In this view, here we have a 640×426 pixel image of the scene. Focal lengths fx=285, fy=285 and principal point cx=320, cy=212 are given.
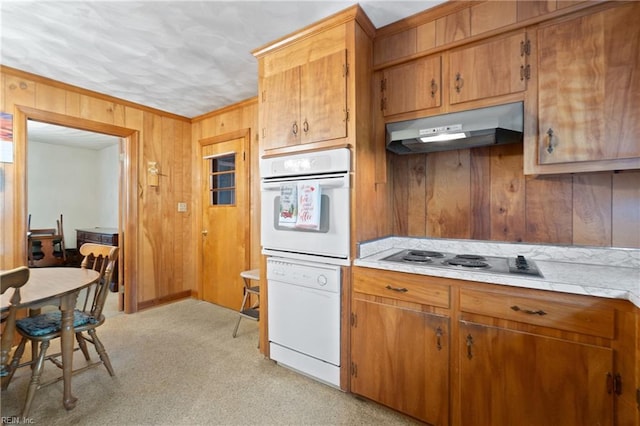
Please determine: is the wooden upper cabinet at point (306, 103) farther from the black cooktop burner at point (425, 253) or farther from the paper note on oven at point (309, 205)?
the black cooktop burner at point (425, 253)

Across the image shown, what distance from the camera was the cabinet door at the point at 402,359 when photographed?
154 centimetres

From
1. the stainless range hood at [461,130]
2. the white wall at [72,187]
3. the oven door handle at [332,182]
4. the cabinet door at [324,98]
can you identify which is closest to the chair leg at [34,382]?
the oven door handle at [332,182]

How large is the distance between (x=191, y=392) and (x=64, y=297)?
3.27ft

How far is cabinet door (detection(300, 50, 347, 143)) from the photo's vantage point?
6.23 ft

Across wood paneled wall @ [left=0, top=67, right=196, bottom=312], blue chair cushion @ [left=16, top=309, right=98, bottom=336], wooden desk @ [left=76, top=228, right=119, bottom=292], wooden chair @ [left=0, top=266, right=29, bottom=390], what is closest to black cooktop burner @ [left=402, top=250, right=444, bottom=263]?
wooden chair @ [left=0, top=266, right=29, bottom=390]

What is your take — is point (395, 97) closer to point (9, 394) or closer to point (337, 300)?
point (337, 300)

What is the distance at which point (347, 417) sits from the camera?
1709 millimetres

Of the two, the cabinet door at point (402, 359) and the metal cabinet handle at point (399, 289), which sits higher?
the metal cabinet handle at point (399, 289)

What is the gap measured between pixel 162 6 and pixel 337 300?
2176mm

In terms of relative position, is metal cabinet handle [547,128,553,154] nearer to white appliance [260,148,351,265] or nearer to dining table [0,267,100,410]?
white appliance [260,148,351,265]

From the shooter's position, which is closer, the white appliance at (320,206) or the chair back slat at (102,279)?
the white appliance at (320,206)

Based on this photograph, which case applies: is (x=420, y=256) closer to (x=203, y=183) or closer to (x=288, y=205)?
(x=288, y=205)

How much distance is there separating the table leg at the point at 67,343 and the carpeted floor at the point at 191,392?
0.20 feet

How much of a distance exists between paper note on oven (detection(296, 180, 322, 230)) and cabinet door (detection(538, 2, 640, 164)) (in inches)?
52.2
